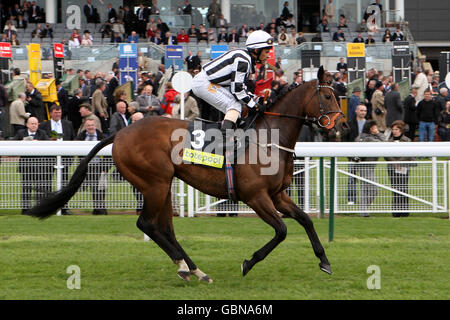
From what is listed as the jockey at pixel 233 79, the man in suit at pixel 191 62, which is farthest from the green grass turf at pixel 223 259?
the man in suit at pixel 191 62

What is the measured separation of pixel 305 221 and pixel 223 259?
961 mm

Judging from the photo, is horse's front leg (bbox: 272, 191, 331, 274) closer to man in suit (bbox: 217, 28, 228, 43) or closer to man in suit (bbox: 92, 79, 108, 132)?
man in suit (bbox: 92, 79, 108, 132)

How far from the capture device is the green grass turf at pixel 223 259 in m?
5.53

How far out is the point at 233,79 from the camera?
618cm

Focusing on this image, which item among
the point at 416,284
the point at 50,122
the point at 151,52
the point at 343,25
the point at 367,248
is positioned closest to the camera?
the point at 416,284

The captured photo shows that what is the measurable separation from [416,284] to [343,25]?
23.1m

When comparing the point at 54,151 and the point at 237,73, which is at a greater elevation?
the point at 237,73

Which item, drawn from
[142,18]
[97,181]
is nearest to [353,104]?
[97,181]

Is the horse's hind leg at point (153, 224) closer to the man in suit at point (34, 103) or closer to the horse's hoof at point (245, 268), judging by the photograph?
the horse's hoof at point (245, 268)

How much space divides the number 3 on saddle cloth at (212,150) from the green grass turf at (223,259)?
2.76 ft

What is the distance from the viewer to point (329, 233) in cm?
782

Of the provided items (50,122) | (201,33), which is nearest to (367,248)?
(50,122)

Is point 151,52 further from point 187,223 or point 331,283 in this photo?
point 331,283

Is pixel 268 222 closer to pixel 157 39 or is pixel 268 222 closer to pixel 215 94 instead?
pixel 215 94
